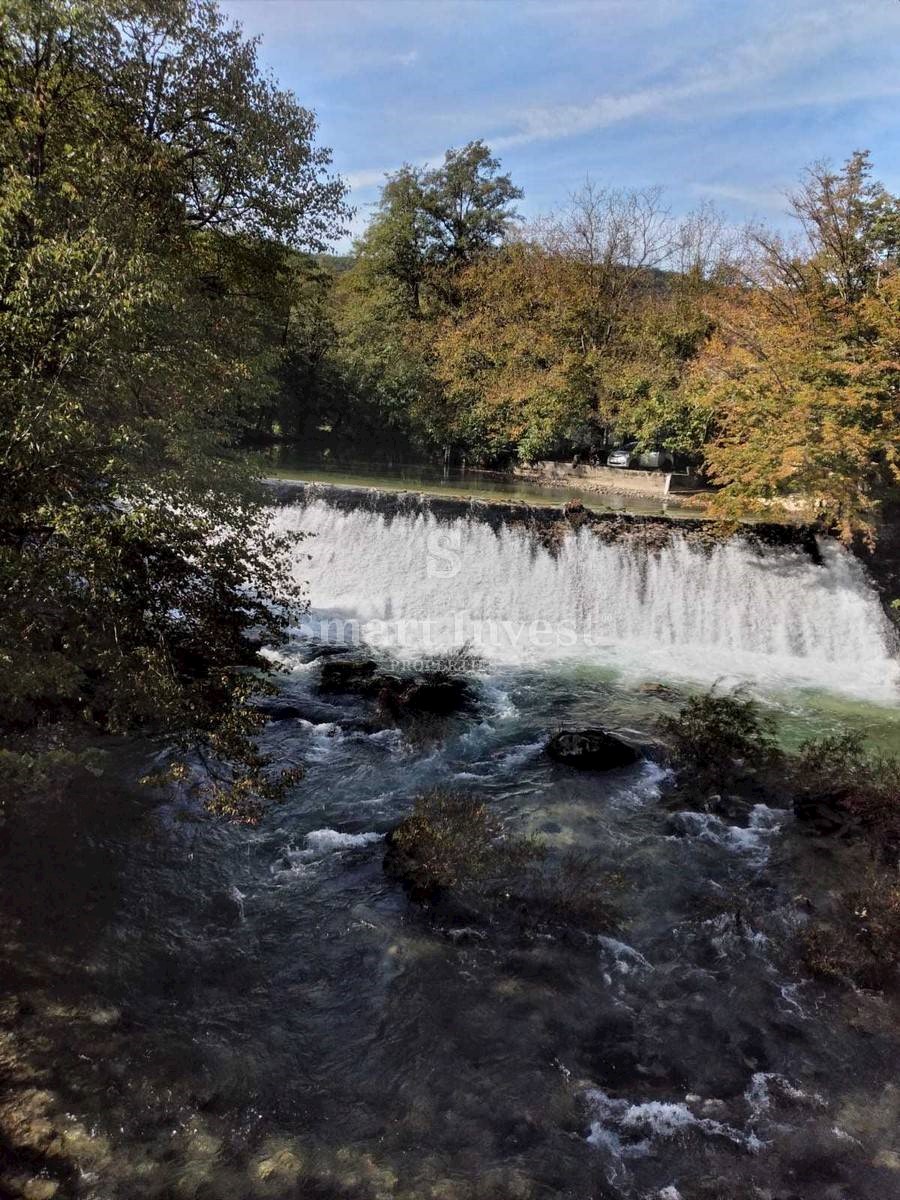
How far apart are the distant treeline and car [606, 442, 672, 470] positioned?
38.3 inches

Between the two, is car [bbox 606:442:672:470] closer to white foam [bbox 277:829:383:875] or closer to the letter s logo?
the letter s logo

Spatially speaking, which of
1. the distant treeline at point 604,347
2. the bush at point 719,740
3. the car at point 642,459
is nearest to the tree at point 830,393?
the distant treeline at point 604,347

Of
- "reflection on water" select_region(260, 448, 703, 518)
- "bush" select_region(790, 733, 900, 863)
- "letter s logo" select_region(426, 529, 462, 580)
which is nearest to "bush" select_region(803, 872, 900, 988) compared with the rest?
"bush" select_region(790, 733, 900, 863)

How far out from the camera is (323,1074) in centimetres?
517

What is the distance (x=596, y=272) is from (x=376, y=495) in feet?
58.0

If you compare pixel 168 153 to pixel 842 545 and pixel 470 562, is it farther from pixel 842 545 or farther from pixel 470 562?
pixel 842 545

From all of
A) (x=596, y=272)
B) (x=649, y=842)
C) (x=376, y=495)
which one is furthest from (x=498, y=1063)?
(x=596, y=272)

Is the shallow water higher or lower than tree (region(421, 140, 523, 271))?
lower

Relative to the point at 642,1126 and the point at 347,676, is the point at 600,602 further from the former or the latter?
the point at 642,1126

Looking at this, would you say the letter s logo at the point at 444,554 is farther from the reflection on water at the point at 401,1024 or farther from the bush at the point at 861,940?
the bush at the point at 861,940

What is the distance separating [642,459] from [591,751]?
22.8 m

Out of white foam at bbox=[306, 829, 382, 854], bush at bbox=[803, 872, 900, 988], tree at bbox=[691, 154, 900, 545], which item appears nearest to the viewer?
bush at bbox=[803, 872, 900, 988]

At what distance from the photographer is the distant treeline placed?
47.5 ft

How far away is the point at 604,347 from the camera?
89.8 feet
